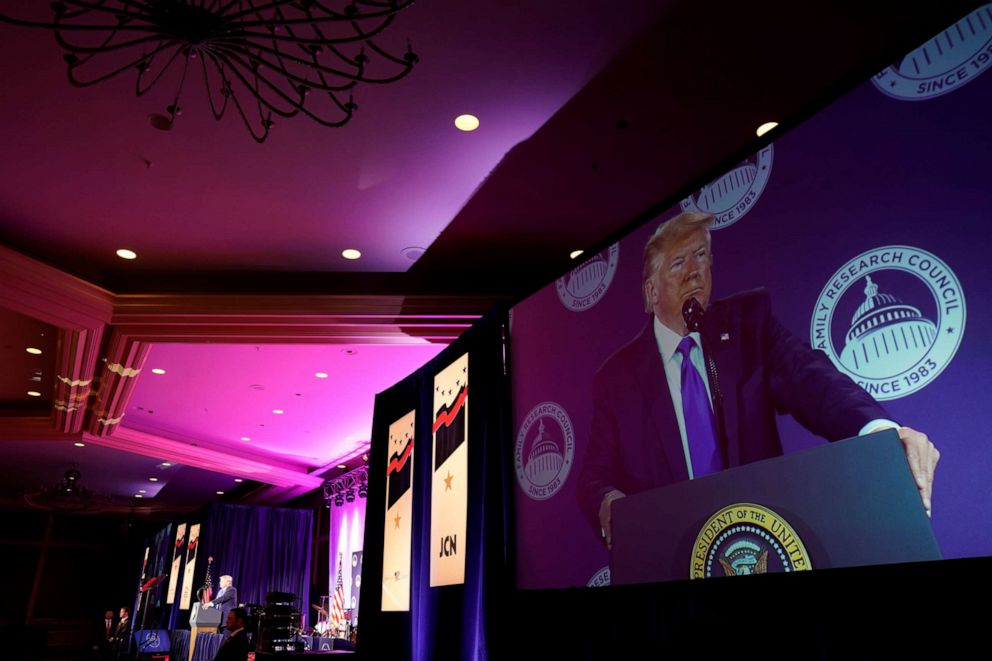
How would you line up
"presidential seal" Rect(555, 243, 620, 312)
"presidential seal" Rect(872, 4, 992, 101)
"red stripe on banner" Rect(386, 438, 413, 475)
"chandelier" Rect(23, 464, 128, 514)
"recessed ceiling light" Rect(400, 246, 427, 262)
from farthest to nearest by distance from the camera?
"chandelier" Rect(23, 464, 128, 514) < "red stripe on banner" Rect(386, 438, 413, 475) < "recessed ceiling light" Rect(400, 246, 427, 262) < "presidential seal" Rect(555, 243, 620, 312) < "presidential seal" Rect(872, 4, 992, 101)

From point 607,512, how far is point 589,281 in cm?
119

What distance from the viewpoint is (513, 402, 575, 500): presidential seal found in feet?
11.3

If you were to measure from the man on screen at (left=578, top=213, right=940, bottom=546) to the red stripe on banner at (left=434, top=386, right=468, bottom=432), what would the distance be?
141cm

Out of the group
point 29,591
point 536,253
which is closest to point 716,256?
point 536,253

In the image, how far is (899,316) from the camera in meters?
2.06

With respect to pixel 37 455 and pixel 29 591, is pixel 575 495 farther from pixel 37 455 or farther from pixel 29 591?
pixel 29 591

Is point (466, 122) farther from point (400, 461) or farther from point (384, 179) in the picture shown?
point (400, 461)

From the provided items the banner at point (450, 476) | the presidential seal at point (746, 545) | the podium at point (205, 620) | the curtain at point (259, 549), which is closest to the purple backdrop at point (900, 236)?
the presidential seal at point (746, 545)

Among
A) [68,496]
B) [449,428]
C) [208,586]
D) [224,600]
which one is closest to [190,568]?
[208,586]

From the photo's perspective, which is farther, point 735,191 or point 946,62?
point 735,191

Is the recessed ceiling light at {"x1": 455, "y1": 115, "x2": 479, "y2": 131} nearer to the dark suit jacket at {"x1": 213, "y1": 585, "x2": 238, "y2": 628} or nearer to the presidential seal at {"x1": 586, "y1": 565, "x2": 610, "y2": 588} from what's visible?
the presidential seal at {"x1": 586, "y1": 565, "x2": 610, "y2": 588}

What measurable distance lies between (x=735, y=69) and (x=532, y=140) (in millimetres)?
1128

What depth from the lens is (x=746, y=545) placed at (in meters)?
2.29

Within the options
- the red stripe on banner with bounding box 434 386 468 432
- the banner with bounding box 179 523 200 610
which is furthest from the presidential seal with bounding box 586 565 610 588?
the banner with bounding box 179 523 200 610
